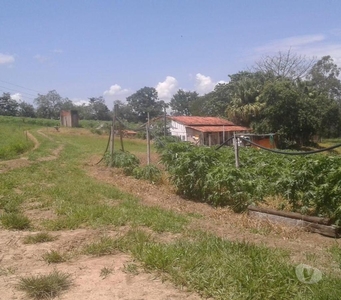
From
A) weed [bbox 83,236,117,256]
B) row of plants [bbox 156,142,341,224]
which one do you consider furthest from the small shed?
weed [bbox 83,236,117,256]

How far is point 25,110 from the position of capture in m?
67.8

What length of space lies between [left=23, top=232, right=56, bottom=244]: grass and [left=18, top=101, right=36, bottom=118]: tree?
218 feet

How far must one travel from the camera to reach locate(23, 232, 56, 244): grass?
507 centimetres

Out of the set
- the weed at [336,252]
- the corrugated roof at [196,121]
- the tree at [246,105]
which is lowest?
the weed at [336,252]

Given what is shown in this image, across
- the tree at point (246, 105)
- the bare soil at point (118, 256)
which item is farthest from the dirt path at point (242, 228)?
the tree at point (246, 105)

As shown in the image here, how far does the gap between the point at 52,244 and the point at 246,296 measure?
278 centimetres

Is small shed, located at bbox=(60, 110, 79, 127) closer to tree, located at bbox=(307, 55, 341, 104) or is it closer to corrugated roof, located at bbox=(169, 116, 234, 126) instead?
corrugated roof, located at bbox=(169, 116, 234, 126)

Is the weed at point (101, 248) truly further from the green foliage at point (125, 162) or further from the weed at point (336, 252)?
the green foliage at point (125, 162)

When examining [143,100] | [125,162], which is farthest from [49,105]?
[125,162]

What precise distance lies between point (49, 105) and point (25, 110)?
9.50 meters

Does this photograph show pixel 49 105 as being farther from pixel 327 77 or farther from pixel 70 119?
pixel 327 77

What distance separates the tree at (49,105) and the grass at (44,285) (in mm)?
73356

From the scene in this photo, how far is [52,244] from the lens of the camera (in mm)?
4973

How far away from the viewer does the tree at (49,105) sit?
74000 mm
